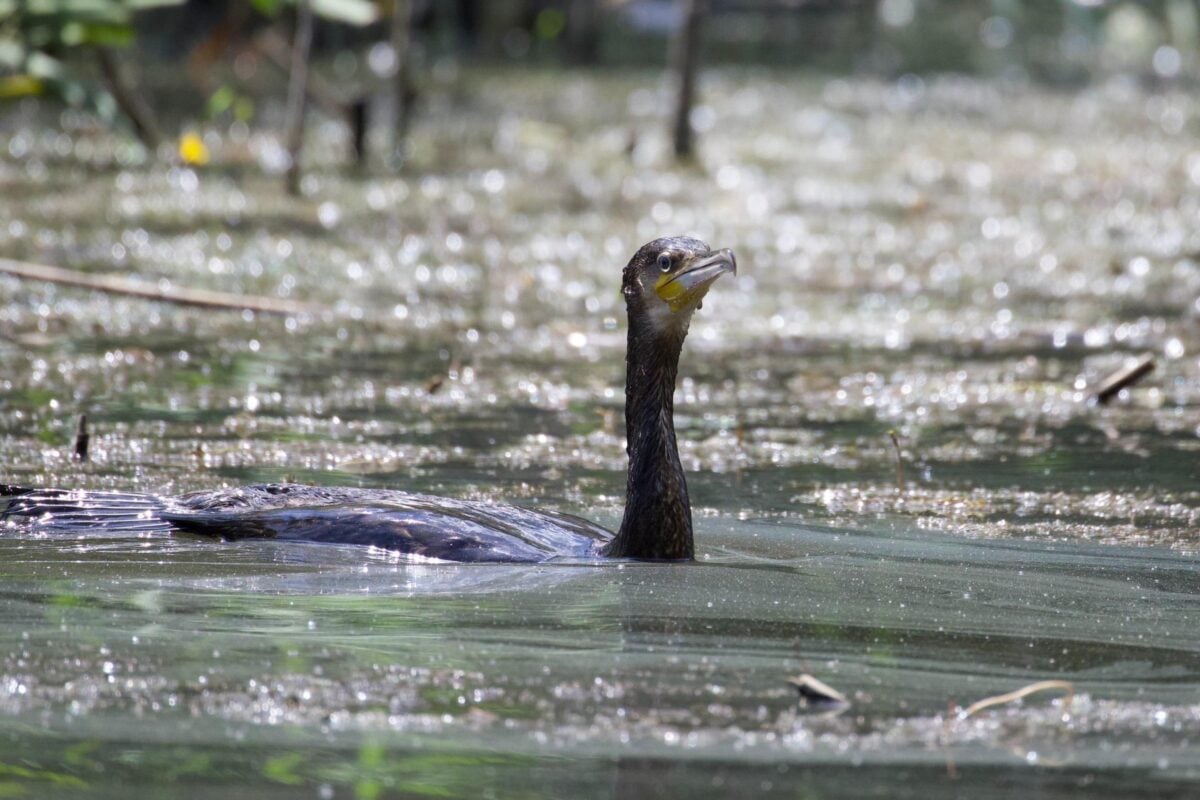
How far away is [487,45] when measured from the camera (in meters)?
25.8

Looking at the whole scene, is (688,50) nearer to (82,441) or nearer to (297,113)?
(297,113)

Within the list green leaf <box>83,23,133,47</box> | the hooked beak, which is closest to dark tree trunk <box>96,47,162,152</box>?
green leaf <box>83,23,133,47</box>

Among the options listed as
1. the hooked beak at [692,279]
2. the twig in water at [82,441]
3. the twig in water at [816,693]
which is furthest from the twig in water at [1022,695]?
the twig in water at [82,441]

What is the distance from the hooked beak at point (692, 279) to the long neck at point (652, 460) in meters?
0.12

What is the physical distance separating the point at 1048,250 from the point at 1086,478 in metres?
5.65

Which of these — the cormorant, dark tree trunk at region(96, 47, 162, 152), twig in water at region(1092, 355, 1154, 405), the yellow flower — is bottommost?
the cormorant

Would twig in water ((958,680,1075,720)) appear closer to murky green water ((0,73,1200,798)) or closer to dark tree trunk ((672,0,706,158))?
murky green water ((0,73,1200,798))

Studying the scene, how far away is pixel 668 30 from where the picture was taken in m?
28.0

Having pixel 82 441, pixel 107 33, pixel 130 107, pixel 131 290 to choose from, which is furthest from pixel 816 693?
pixel 130 107

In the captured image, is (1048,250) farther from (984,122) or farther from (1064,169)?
(984,122)

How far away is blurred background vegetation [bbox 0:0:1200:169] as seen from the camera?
48.1 feet

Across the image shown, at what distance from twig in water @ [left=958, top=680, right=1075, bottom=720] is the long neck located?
4.93 feet

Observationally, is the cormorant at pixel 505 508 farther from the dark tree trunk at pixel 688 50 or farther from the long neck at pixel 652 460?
the dark tree trunk at pixel 688 50

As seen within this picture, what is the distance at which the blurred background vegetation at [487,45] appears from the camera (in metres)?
14.7
